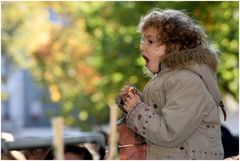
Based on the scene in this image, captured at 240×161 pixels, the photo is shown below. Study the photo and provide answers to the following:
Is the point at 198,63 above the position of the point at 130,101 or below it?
above

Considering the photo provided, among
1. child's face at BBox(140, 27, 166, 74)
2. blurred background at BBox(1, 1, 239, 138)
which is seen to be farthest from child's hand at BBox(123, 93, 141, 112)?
blurred background at BBox(1, 1, 239, 138)

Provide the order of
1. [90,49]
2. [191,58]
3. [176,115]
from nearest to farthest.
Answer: [176,115]
[191,58]
[90,49]

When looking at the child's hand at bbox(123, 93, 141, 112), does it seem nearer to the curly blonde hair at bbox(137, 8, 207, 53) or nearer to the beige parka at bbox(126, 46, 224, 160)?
the beige parka at bbox(126, 46, 224, 160)

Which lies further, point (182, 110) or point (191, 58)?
point (191, 58)

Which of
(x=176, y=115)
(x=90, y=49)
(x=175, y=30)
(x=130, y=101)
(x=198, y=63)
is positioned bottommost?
(x=176, y=115)

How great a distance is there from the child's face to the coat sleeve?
0.14m

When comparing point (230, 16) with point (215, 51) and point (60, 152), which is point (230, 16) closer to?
point (215, 51)

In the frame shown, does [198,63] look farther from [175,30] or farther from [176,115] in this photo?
[176,115]

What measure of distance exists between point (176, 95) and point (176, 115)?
91 millimetres

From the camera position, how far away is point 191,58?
269 centimetres

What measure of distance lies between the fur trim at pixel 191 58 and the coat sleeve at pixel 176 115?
9 cm

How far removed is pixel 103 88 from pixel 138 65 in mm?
2053

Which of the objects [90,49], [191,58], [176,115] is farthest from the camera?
[90,49]

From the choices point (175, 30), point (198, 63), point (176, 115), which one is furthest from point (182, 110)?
point (175, 30)
